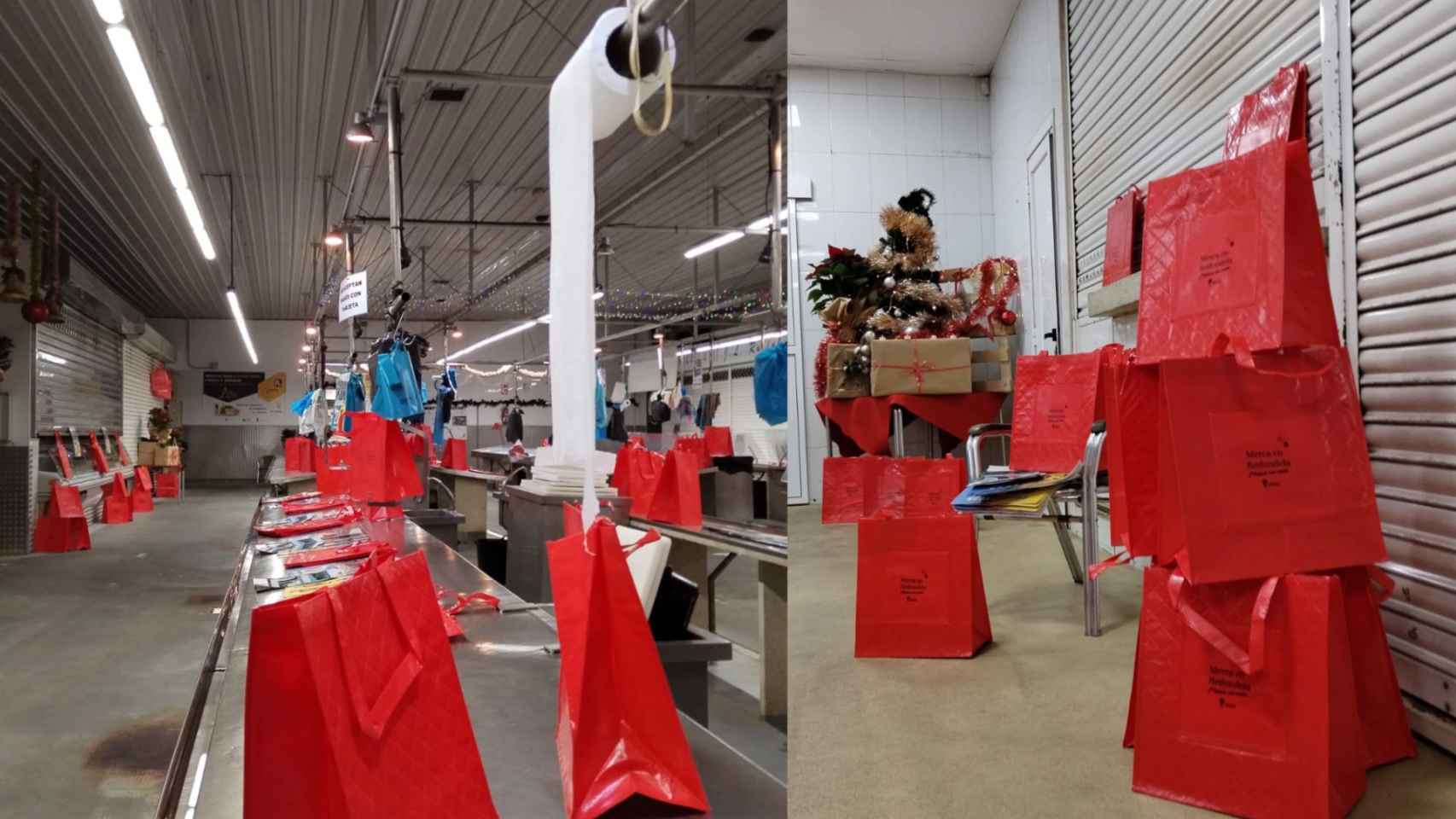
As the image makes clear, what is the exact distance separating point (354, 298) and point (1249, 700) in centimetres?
454

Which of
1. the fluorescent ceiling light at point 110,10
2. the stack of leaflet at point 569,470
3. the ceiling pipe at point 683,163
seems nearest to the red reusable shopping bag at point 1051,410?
the ceiling pipe at point 683,163

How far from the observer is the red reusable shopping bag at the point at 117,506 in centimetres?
1105

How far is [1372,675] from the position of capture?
5.16 feet

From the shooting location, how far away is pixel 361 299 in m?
4.83

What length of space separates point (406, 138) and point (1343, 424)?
8.10 metres

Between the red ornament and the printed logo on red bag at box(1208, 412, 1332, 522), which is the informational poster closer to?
the red ornament

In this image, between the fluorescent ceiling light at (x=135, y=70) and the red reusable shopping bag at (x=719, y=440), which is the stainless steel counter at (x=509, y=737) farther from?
the fluorescent ceiling light at (x=135, y=70)

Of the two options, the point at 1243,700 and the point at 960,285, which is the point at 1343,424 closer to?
the point at 1243,700

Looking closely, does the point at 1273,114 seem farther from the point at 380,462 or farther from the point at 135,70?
the point at 135,70

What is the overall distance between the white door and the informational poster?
64.6ft

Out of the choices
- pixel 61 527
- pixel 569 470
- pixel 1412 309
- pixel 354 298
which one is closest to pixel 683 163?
pixel 354 298

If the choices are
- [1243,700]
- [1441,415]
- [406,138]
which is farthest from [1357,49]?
[406,138]

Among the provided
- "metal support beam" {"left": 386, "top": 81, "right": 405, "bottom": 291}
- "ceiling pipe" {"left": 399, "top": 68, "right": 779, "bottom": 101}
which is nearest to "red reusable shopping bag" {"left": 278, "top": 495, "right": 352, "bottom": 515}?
"metal support beam" {"left": 386, "top": 81, "right": 405, "bottom": 291}

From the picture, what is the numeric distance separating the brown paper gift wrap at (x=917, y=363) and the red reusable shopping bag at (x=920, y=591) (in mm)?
818
